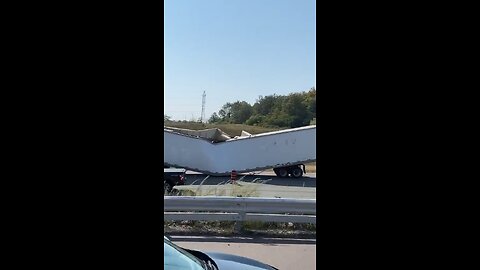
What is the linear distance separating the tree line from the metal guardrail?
9.68 metres

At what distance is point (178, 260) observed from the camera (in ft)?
11.5

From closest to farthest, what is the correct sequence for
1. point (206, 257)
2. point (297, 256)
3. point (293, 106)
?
point (206, 257) < point (297, 256) < point (293, 106)

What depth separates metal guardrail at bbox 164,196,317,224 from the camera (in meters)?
7.60

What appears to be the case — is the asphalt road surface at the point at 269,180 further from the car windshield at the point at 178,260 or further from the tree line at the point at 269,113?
the car windshield at the point at 178,260

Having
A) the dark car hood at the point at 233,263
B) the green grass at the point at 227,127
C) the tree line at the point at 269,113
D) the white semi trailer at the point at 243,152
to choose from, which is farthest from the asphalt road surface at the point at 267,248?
the green grass at the point at 227,127

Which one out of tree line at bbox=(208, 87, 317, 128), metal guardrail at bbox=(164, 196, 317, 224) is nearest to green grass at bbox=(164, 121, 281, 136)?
tree line at bbox=(208, 87, 317, 128)
